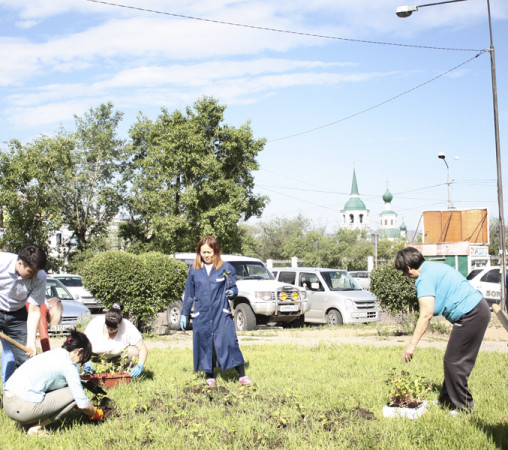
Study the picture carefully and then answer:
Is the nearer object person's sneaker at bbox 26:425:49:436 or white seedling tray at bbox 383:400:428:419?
person's sneaker at bbox 26:425:49:436

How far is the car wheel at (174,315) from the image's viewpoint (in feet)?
53.6

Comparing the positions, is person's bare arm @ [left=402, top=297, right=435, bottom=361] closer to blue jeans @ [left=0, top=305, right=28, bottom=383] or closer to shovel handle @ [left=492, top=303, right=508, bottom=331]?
shovel handle @ [left=492, top=303, right=508, bottom=331]

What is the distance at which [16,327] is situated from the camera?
19.0 feet

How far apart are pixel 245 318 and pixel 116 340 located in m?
8.29

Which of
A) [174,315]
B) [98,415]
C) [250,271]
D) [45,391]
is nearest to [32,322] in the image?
[45,391]

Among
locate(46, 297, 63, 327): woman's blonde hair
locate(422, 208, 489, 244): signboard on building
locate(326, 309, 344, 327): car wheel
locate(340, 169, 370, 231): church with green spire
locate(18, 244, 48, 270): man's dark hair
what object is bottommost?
locate(326, 309, 344, 327): car wheel

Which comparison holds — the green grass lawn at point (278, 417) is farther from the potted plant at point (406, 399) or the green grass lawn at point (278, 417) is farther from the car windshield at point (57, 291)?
the car windshield at point (57, 291)

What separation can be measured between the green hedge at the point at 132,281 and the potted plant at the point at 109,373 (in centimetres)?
590

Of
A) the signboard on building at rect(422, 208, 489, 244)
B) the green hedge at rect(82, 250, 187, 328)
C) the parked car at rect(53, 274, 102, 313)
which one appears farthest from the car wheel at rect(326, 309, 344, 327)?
the signboard on building at rect(422, 208, 489, 244)

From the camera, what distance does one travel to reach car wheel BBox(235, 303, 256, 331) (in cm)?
1511

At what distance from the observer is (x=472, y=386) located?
22.0 feet

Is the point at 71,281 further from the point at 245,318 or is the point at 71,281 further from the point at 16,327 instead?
the point at 16,327

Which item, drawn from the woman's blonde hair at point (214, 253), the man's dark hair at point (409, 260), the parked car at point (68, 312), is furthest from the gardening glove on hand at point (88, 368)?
the parked car at point (68, 312)

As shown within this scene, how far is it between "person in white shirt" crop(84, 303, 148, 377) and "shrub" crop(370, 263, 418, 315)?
7.16 metres
